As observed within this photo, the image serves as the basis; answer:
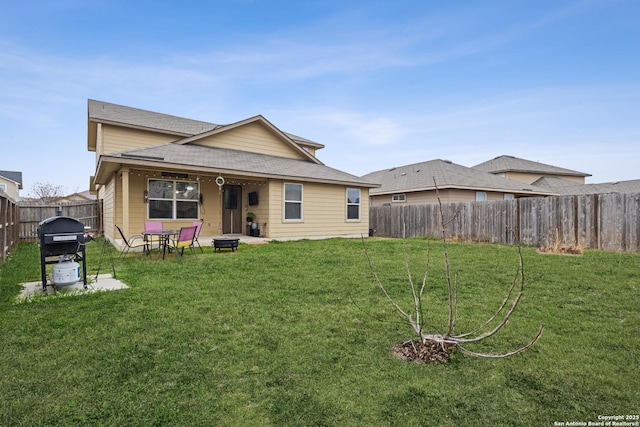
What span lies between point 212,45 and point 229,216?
6857 millimetres

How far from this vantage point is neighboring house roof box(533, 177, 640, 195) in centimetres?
2453

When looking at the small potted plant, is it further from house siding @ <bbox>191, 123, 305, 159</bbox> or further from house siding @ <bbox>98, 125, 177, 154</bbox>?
house siding @ <bbox>98, 125, 177, 154</bbox>

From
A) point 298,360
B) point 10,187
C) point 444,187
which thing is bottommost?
point 298,360

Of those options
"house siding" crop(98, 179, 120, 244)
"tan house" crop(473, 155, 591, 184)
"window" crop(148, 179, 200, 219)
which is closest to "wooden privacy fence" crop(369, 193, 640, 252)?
"window" crop(148, 179, 200, 219)

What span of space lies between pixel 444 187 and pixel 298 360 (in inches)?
613

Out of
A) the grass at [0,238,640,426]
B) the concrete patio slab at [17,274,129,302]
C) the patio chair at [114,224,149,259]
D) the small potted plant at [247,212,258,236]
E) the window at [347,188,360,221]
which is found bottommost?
the grass at [0,238,640,426]

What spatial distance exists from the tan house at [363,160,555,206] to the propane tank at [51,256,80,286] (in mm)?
15338

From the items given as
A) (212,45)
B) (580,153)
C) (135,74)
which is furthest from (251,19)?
(580,153)

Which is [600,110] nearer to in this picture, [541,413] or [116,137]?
[541,413]

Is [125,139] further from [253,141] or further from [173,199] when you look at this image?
[253,141]

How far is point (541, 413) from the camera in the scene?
71.8 inches

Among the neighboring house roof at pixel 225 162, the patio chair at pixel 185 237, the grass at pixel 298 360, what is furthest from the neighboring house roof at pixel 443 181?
the patio chair at pixel 185 237

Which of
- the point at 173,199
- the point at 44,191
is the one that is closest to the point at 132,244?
the point at 173,199

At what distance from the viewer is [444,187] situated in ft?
53.5
